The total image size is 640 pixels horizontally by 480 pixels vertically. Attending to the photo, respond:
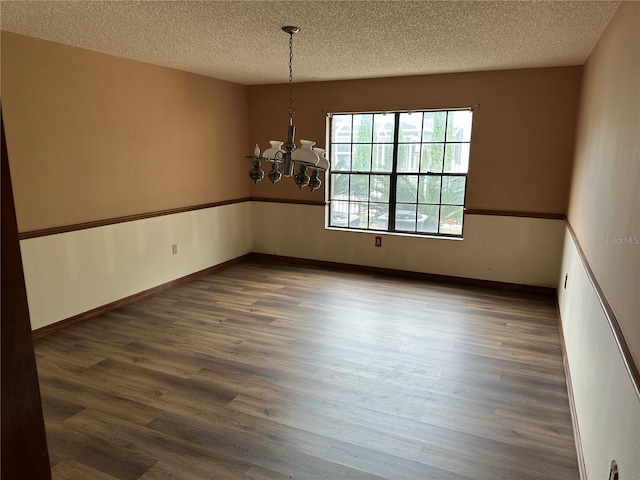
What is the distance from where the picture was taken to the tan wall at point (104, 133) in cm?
339

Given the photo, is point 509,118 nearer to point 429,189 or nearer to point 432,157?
point 432,157

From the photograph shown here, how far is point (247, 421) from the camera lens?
2.49 metres

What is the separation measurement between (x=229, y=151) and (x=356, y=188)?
169 cm

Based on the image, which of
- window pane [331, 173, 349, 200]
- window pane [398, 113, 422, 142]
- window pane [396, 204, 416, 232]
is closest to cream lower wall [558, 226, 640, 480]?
window pane [396, 204, 416, 232]

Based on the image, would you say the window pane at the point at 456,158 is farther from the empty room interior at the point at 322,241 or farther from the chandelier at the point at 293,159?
the chandelier at the point at 293,159

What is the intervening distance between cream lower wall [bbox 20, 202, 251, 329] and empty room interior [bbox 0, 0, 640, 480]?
2cm

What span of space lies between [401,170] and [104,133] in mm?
3175

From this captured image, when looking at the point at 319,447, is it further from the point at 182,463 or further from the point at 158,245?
the point at 158,245

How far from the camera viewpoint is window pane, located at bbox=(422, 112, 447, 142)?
498 cm

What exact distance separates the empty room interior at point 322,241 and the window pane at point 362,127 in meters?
0.02

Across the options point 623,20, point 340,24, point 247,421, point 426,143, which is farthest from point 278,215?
point 623,20

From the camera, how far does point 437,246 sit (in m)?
5.16

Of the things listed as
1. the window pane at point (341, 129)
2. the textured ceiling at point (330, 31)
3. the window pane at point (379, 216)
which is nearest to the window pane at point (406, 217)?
the window pane at point (379, 216)

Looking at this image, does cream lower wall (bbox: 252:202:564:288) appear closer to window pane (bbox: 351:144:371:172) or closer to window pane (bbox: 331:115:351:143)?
window pane (bbox: 351:144:371:172)
